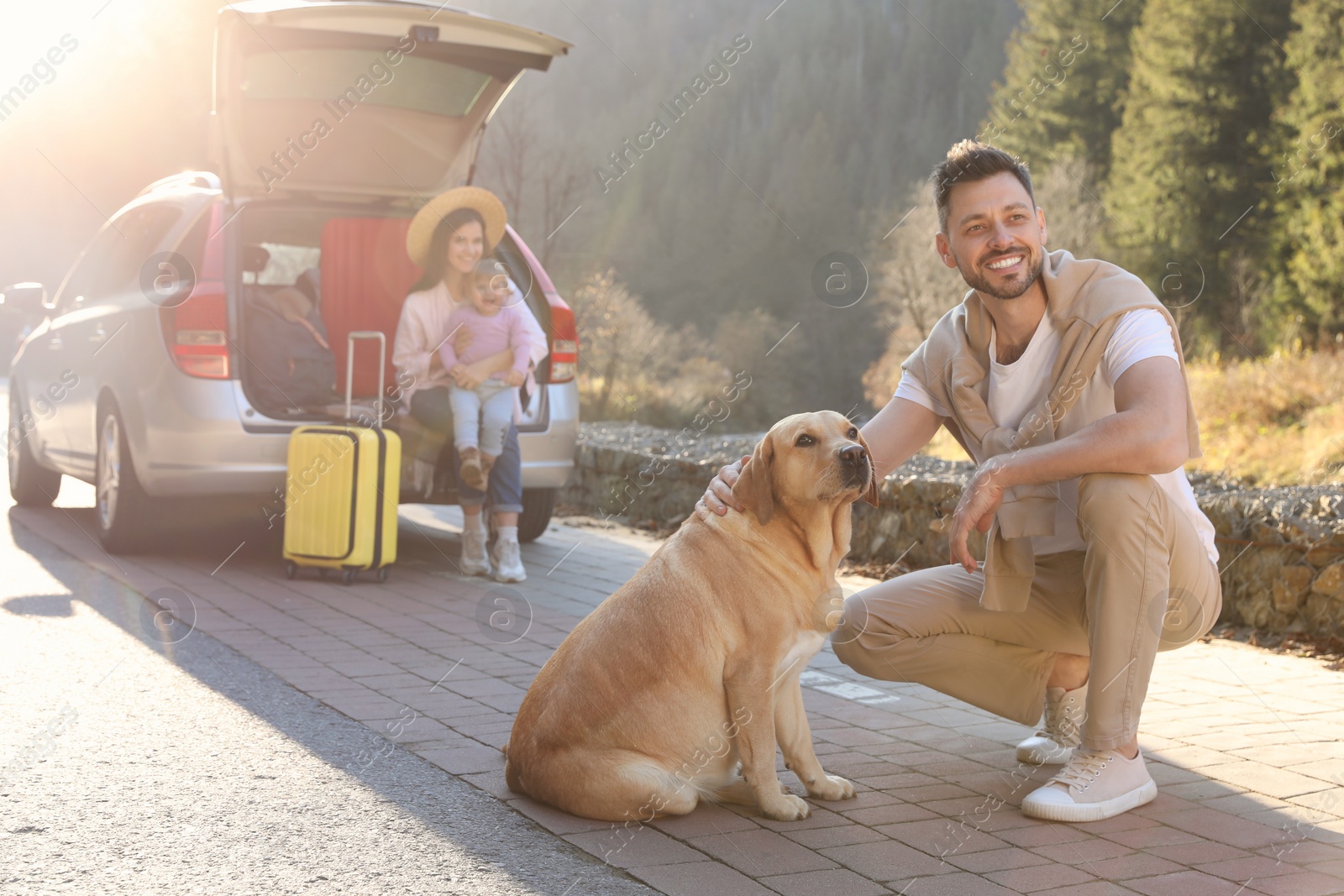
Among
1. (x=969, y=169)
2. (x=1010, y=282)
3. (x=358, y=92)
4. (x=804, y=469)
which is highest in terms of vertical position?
(x=358, y=92)

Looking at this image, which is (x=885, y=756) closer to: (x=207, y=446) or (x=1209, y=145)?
(x=207, y=446)

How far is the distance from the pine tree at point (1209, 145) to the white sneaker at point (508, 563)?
29.8 metres

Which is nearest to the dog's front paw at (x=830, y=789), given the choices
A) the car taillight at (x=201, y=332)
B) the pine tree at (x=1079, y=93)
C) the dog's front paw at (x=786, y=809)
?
the dog's front paw at (x=786, y=809)

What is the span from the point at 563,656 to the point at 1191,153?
3649cm

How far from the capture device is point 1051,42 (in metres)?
48.6

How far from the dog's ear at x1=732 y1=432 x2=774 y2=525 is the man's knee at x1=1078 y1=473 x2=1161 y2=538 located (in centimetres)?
92

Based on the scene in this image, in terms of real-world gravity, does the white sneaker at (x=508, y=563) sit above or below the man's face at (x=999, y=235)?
below

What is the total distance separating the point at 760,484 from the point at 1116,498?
1.01 meters

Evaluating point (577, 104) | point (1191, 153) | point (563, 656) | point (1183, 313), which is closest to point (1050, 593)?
point (563, 656)

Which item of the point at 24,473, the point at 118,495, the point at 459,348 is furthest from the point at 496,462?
the point at 24,473

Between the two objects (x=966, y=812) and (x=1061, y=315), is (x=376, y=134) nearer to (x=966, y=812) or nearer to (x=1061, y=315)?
(x=1061, y=315)

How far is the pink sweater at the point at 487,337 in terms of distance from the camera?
7.24m

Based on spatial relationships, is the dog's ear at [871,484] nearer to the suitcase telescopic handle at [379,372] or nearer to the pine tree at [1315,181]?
the suitcase telescopic handle at [379,372]

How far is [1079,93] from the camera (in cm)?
4491
